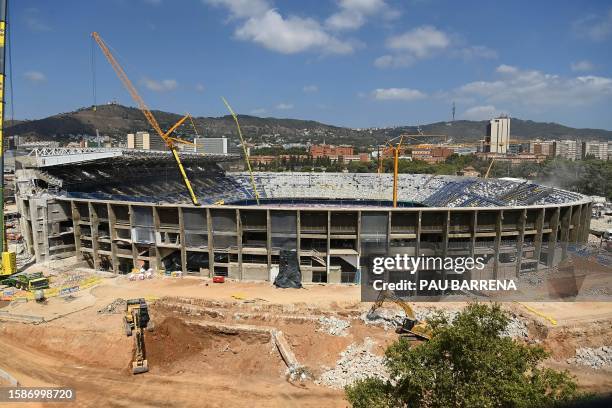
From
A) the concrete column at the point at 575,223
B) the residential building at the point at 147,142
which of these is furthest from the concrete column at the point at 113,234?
the residential building at the point at 147,142

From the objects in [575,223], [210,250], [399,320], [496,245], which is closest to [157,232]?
[210,250]

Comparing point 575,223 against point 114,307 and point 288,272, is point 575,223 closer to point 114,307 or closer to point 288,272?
point 288,272

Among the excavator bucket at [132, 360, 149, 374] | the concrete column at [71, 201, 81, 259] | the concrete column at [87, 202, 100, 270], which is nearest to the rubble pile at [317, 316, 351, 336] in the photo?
the excavator bucket at [132, 360, 149, 374]

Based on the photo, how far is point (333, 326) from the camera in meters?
33.9

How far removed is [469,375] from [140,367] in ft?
74.8

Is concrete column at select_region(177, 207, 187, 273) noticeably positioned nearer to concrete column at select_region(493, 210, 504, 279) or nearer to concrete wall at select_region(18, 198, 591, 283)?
concrete wall at select_region(18, 198, 591, 283)

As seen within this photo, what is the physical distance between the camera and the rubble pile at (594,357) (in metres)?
32.1

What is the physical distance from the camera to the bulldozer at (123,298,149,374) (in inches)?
1188

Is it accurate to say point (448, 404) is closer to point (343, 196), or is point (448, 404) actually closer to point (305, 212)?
point (305, 212)

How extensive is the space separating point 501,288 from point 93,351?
36153 mm

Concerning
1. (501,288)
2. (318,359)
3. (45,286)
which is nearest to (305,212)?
(318,359)

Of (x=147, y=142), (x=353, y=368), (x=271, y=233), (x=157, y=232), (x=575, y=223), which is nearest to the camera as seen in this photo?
(x=353, y=368)

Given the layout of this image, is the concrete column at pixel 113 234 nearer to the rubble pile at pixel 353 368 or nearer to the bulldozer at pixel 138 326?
the bulldozer at pixel 138 326

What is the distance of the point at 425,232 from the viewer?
4444 cm
